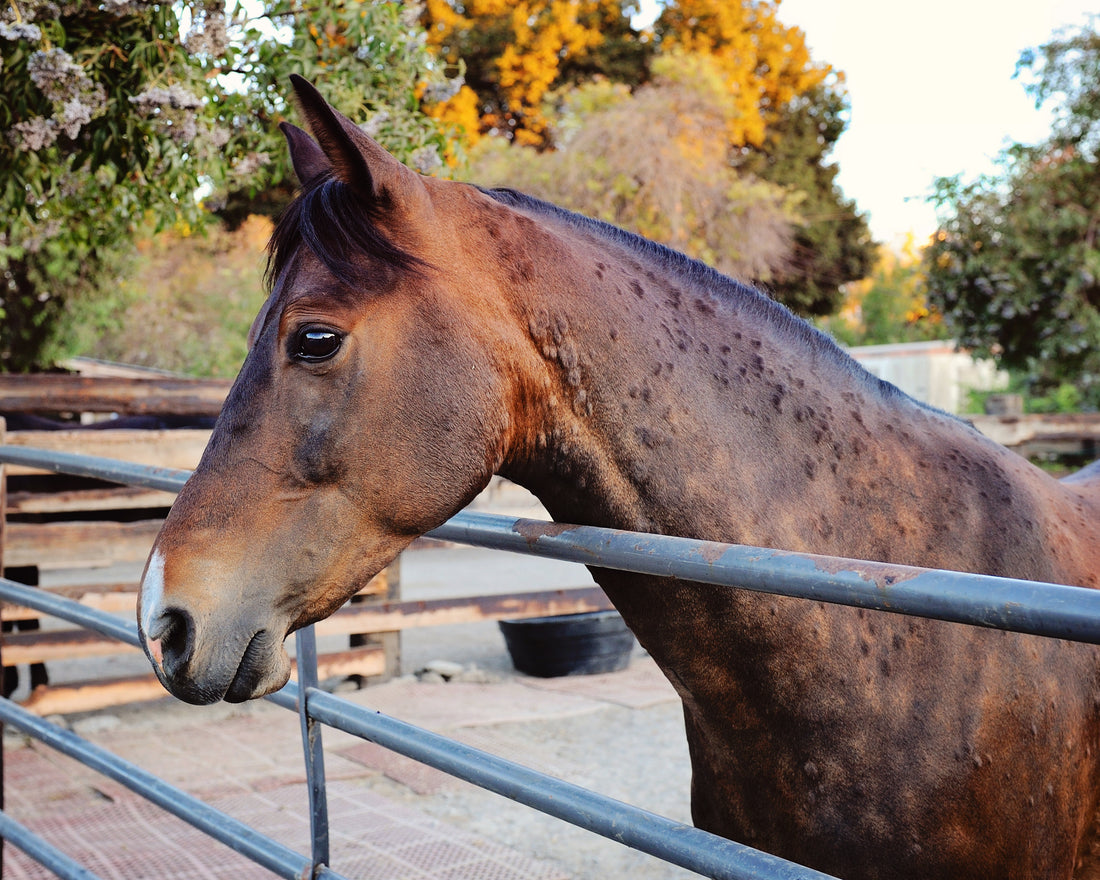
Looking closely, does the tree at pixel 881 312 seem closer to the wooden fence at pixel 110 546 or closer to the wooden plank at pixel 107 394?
the wooden fence at pixel 110 546

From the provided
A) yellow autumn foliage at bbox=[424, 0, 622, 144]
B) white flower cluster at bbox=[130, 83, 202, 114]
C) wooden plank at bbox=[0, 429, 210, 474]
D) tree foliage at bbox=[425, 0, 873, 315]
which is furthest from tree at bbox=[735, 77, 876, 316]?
white flower cluster at bbox=[130, 83, 202, 114]

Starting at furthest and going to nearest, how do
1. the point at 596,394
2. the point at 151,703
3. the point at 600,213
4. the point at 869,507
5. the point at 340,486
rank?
the point at 600,213 < the point at 151,703 < the point at 869,507 < the point at 596,394 < the point at 340,486

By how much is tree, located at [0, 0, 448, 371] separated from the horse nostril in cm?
245

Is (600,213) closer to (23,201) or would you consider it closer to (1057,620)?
(23,201)

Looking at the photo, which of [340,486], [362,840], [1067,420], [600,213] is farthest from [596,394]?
[600,213]

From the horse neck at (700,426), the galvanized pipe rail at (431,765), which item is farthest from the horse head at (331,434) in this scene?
the galvanized pipe rail at (431,765)

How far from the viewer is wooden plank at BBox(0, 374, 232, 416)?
16.3 ft

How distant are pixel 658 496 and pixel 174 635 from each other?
29.0 inches

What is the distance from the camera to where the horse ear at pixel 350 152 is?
1.32 m

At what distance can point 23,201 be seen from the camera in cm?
365

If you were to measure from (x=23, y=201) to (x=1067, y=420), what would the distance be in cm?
752

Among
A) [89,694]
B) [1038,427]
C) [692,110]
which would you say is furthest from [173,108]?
[692,110]

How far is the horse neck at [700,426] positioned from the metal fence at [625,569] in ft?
0.51

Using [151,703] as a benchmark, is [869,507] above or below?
above
